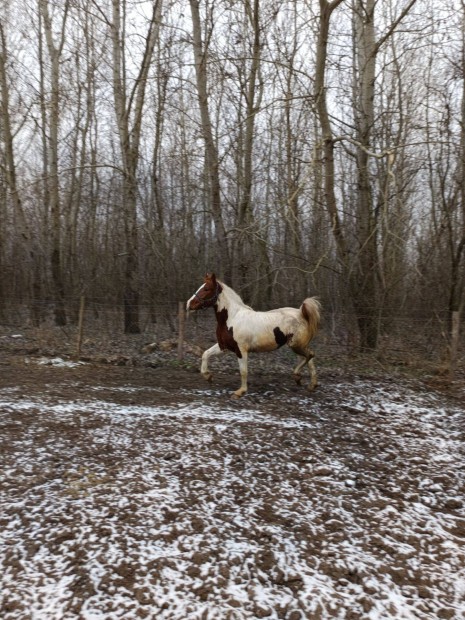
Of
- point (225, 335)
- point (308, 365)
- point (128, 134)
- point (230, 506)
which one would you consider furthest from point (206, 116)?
point (230, 506)

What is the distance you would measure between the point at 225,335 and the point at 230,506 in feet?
11.3

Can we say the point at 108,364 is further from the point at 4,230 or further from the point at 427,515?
the point at 4,230

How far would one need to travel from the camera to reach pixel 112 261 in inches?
692

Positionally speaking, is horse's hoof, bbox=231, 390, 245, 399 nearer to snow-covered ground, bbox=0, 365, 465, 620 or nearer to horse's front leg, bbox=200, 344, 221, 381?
snow-covered ground, bbox=0, 365, 465, 620

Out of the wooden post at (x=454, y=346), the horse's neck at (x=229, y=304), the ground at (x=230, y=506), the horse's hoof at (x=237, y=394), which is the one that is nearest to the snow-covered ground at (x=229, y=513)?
the ground at (x=230, y=506)

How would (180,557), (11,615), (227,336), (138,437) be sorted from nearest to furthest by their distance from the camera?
(11,615)
(180,557)
(138,437)
(227,336)

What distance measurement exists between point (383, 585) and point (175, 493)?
2034 mm

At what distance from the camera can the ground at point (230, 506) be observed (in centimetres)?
320

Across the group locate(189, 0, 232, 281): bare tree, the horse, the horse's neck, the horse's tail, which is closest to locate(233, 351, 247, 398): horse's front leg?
the horse

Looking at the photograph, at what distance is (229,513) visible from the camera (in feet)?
13.6

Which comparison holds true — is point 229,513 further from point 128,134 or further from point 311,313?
point 128,134

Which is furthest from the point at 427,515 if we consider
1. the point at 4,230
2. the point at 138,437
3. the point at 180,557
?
the point at 4,230

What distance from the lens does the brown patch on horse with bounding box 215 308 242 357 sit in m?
7.34

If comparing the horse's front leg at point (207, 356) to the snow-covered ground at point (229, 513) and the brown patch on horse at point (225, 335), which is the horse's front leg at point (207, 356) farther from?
the snow-covered ground at point (229, 513)
